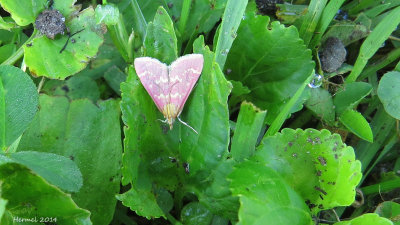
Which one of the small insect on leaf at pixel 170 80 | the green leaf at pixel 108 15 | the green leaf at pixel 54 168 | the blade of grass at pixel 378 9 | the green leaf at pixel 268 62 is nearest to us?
the green leaf at pixel 54 168

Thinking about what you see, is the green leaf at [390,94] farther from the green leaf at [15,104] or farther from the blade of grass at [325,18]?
the green leaf at [15,104]

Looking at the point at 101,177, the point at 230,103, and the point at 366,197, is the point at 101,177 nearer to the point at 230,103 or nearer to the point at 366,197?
the point at 230,103

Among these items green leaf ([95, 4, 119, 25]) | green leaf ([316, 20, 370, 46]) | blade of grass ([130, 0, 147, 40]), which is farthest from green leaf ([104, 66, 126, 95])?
green leaf ([316, 20, 370, 46])

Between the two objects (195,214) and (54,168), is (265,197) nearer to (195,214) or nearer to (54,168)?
(195,214)

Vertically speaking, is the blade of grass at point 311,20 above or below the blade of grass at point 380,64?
above

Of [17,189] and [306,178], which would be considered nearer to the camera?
[17,189]

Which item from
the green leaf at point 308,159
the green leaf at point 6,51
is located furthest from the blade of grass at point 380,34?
the green leaf at point 6,51

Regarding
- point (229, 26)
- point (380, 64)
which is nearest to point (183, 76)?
point (229, 26)

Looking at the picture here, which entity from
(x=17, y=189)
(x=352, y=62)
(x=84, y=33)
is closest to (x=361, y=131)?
(x=352, y=62)
